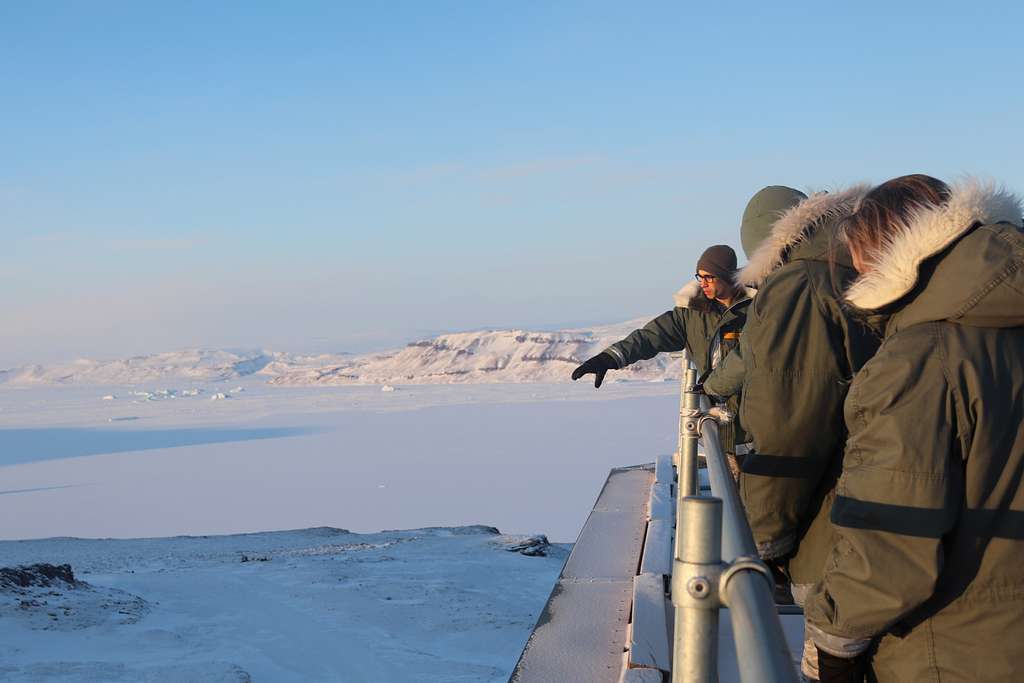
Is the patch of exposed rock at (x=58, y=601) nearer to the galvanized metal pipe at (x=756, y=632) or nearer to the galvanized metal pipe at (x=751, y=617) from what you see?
the galvanized metal pipe at (x=751, y=617)

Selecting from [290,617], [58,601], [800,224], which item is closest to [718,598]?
[800,224]

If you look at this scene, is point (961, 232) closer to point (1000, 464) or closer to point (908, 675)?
point (1000, 464)

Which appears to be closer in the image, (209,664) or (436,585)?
(209,664)

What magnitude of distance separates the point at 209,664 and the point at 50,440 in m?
23.1

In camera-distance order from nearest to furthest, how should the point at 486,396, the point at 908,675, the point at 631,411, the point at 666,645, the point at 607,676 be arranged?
1. the point at 908,675
2. the point at 607,676
3. the point at 666,645
4. the point at 631,411
5. the point at 486,396

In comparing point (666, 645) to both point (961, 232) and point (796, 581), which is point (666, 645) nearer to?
point (796, 581)

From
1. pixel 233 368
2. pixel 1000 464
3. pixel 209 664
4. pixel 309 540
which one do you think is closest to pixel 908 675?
pixel 1000 464

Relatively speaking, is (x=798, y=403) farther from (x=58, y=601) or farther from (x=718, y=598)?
(x=58, y=601)

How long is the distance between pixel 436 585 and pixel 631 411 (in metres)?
18.7

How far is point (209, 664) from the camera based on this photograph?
445 centimetres

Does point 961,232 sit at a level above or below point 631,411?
above

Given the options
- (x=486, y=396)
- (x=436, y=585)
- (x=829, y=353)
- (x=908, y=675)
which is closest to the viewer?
(x=908, y=675)

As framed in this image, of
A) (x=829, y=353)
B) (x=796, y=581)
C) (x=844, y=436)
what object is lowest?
(x=796, y=581)

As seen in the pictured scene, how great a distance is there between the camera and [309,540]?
942 cm
